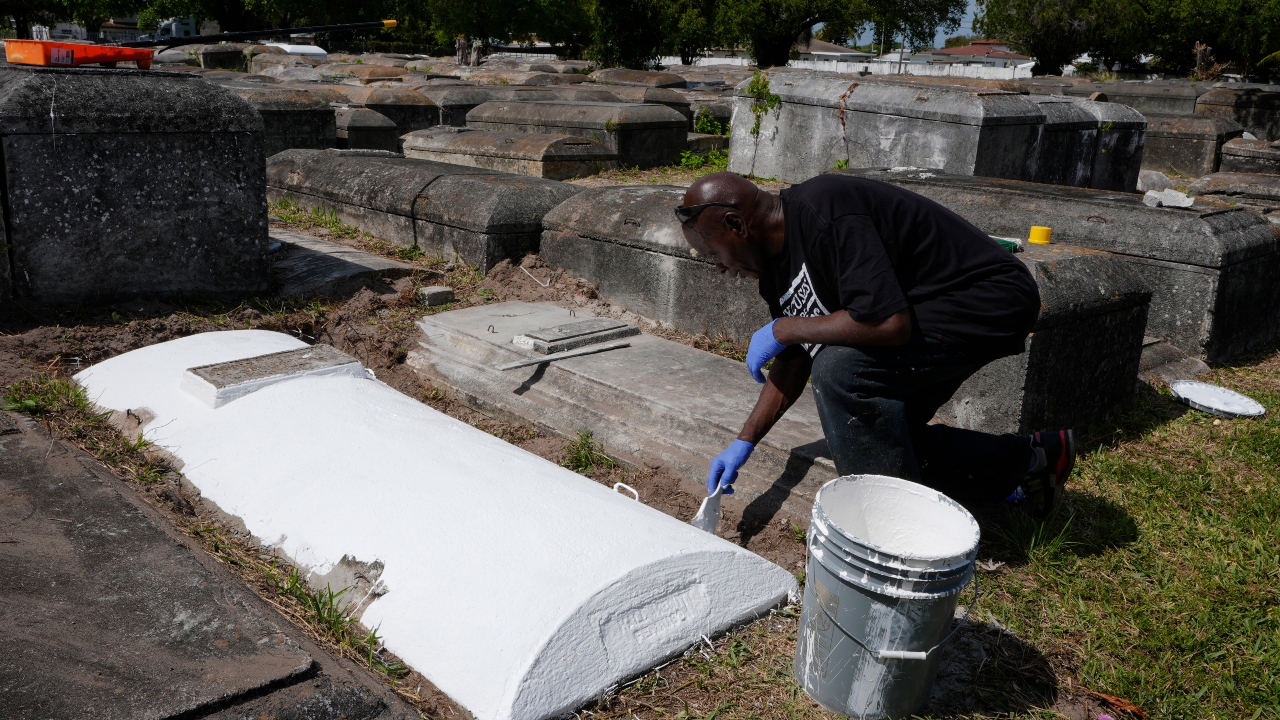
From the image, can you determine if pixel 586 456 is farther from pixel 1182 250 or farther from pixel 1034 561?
pixel 1182 250

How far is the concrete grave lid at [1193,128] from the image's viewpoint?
36.1ft

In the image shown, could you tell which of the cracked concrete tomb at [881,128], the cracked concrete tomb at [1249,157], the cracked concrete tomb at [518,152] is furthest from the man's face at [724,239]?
the cracked concrete tomb at [1249,157]

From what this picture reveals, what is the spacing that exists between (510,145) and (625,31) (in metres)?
19.2

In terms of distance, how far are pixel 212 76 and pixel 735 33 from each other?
842 inches

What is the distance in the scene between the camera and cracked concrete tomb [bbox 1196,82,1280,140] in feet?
45.3

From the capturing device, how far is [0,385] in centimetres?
359

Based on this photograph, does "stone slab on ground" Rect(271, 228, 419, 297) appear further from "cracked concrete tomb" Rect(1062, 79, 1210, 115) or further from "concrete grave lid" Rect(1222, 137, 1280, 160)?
"cracked concrete tomb" Rect(1062, 79, 1210, 115)

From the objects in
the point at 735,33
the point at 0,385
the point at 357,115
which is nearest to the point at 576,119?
the point at 357,115

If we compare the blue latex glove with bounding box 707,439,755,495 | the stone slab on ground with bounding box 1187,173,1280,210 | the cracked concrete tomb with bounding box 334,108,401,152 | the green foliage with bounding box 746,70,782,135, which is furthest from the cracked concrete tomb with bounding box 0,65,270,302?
the stone slab on ground with bounding box 1187,173,1280,210

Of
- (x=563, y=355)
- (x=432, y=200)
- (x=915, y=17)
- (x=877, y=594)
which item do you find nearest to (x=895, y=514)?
(x=877, y=594)

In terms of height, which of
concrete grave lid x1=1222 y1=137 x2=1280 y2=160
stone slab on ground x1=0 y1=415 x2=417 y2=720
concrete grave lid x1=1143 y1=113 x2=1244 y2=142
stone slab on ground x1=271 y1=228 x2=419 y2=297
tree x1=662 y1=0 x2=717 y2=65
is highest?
tree x1=662 y1=0 x2=717 y2=65

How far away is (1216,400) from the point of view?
420cm

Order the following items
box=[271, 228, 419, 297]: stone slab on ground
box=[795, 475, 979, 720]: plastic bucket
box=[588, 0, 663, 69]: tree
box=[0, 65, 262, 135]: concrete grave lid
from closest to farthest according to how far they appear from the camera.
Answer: box=[795, 475, 979, 720]: plastic bucket, box=[0, 65, 262, 135]: concrete grave lid, box=[271, 228, 419, 297]: stone slab on ground, box=[588, 0, 663, 69]: tree

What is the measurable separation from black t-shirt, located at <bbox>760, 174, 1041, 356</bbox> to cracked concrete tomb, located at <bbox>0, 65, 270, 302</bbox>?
10.6 ft
